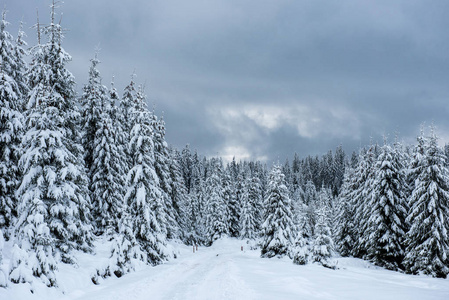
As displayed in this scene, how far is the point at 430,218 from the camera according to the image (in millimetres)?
24859

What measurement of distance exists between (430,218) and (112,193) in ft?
95.6

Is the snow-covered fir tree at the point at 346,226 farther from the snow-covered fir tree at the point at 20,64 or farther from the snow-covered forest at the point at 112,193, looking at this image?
the snow-covered fir tree at the point at 20,64

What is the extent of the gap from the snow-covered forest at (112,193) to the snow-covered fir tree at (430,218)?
0.31 ft

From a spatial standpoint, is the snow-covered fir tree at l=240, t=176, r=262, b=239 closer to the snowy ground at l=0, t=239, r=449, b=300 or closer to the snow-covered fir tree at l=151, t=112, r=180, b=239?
the snow-covered fir tree at l=151, t=112, r=180, b=239

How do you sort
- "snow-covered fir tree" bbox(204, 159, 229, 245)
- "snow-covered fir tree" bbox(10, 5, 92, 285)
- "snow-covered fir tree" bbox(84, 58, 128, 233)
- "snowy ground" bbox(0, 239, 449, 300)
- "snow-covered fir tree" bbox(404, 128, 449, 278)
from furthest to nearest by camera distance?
1. "snow-covered fir tree" bbox(204, 159, 229, 245)
2. "snow-covered fir tree" bbox(84, 58, 128, 233)
3. "snow-covered fir tree" bbox(404, 128, 449, 278)
4. "snow-covered fir tree" bbox(10, 5, 92, 285)
5. "snowy ground" bbox(0, 239, 449, 300)

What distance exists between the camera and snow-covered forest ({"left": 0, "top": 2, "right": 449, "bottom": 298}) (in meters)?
14.5

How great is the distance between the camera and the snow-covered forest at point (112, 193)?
14.5 metres

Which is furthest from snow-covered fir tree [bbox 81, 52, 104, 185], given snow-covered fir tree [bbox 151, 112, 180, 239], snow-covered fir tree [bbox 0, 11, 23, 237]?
snow-covered fir tree [bbox 0, 11, 23, 237]

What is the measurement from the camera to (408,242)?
1028 inches

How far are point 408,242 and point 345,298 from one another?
66.1ft

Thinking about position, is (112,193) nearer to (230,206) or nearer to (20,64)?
(20,64)

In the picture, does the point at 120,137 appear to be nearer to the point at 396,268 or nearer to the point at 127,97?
the point at 127,97

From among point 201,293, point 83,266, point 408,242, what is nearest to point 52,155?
point 83,266

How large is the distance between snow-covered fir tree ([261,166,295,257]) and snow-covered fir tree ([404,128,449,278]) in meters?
11.1
